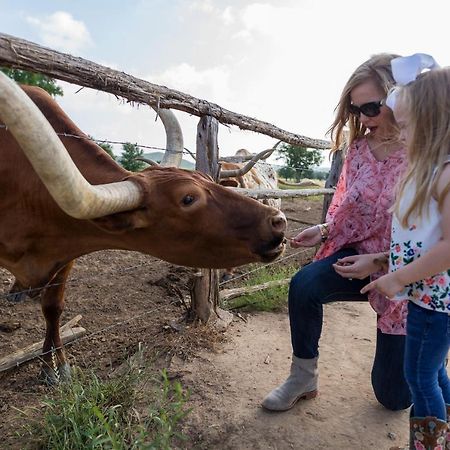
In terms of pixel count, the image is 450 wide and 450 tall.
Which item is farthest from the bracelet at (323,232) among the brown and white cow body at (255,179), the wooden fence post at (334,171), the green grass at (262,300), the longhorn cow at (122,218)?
the wooden fence post at (334,171)

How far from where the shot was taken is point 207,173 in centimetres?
332

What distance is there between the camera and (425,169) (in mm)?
1658

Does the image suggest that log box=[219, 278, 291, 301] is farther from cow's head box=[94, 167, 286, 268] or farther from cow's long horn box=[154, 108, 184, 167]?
cow's head box=[94, 167, 286, 268]

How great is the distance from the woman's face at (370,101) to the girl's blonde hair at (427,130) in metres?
0.50

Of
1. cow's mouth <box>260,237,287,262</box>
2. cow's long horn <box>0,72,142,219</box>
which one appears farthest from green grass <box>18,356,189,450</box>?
cow's long horn <box>0,72,142,219</box>

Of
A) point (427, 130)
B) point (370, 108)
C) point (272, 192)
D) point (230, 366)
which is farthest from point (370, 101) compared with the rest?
point (272, 192)

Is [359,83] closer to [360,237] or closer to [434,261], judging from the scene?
[360,237]

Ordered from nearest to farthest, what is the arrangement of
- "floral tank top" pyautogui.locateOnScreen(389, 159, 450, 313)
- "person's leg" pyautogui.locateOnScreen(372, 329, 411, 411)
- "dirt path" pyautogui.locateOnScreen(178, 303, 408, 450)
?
"floral tank top" pyautogui.locateOnScreen(389, 159, 450, 313) < "dirt path" pyautogui.locateOnScreen(178, 303, 408, 450) < "person's leg" pyautogui.locateOnScreen(372, 329, 411, 411)

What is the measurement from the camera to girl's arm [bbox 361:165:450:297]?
1.58 meters

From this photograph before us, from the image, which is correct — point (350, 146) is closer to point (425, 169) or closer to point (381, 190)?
point (381, 190)

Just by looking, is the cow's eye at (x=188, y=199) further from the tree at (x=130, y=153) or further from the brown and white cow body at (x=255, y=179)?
the brown and white cow body at (x=255, y=179)

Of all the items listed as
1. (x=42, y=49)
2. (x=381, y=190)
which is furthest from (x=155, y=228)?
(x=381, y=190)

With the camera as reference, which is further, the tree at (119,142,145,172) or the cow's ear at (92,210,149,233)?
the tree at (119,142,145,172)

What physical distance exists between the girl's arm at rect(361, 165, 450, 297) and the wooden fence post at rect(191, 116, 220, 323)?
190 cm
